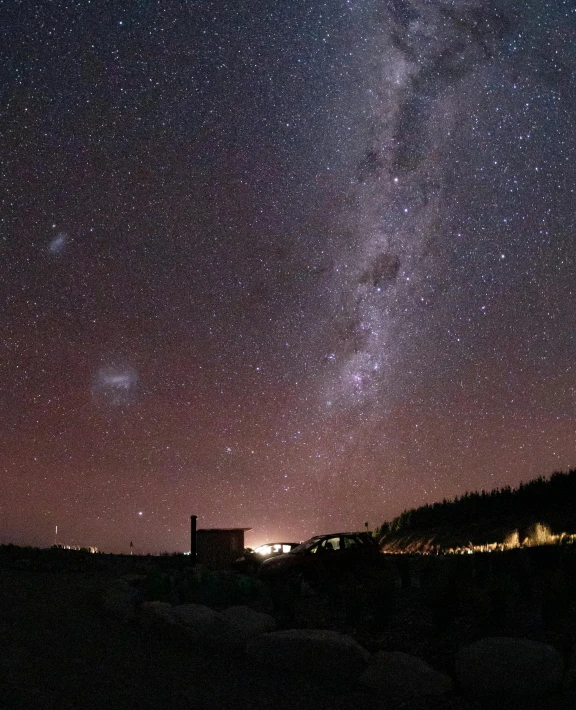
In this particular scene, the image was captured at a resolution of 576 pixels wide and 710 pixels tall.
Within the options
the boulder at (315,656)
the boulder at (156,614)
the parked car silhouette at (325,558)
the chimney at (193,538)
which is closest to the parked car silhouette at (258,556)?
the chimney at (193,538)

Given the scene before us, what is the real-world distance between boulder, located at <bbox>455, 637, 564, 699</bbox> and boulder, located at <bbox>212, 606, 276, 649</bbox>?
2.67 m

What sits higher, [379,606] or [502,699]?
[379,606]

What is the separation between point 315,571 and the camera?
597 inches

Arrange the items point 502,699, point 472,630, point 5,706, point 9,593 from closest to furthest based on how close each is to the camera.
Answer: point 5,706 < point 502,699 < point 472,630 < point 9,593

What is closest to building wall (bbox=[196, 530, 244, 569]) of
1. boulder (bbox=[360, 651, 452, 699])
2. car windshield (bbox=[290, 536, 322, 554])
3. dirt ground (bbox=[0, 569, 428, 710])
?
car windshield (bbox=[290, 536, 322, 554])

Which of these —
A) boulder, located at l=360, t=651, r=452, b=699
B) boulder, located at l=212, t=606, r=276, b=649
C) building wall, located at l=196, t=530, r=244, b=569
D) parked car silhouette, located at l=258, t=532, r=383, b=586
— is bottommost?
boulder, located at l=360, t=651, r=452, b=699

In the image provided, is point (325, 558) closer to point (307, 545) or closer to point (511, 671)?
point (307, 545)

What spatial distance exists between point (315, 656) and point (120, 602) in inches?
169

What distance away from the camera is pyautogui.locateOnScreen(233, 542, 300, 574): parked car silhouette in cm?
1930

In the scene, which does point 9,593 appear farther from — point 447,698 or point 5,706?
point 447,698

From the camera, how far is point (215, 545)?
73.4ft

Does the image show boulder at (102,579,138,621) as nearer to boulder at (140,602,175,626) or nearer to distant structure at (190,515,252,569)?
boulder at (140,602,175,626)

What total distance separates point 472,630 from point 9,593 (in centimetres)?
795

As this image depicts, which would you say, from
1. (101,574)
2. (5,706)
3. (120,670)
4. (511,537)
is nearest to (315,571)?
(101,574)
